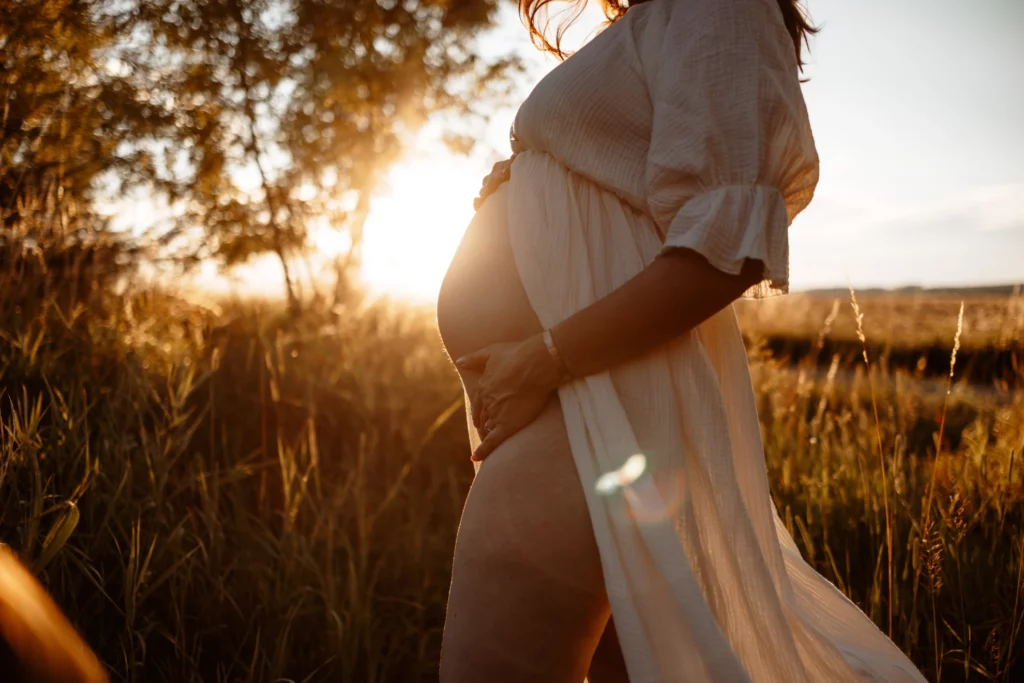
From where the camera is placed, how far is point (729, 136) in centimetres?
88

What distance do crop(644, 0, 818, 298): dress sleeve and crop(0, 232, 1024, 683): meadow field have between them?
1.08m

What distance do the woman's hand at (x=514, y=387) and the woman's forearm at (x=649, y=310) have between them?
0.03m

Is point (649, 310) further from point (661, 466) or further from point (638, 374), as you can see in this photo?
point (661, 466)

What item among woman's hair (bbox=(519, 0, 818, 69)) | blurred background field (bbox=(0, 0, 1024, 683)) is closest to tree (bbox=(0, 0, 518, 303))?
blurred background field (bbox=(0, 0, 1024, 683))

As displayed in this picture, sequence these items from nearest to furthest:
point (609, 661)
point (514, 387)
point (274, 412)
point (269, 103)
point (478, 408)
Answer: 1. point (514, 387)
2. point (478, 408)
3. point (609, 661)
4. point (274, 412)
5. point (269, 103)

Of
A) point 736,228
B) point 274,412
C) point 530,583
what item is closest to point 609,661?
point 530,583

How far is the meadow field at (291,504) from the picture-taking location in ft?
6.48

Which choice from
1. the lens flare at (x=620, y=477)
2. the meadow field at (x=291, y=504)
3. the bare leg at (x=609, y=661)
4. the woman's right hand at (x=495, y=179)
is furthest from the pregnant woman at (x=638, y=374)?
the meadow field at (x=291, y=504)

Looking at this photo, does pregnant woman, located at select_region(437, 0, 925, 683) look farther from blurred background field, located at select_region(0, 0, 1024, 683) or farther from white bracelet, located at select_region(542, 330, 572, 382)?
blurred background field, located at select_region(0, 0, 1024, 683)

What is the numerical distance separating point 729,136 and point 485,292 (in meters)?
0.49

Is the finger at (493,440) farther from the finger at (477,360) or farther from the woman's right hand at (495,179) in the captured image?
the woman's right hand at (495,179)

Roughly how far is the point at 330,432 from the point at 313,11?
4676 millimetres

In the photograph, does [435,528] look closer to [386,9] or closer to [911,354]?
[386,9]

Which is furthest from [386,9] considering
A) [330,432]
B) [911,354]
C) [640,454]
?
[911,354]
